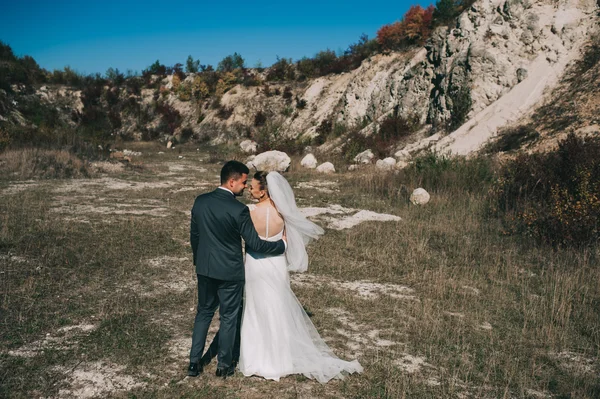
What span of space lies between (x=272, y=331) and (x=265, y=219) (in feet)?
4.06

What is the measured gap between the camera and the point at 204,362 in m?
5.00

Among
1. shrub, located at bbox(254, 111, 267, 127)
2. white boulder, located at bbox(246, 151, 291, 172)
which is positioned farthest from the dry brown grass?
shrub, located at bbox(254, 111, 267, 127)

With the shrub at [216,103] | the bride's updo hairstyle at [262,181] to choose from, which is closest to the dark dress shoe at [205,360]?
the bride's updo hairstyle at [262,181]

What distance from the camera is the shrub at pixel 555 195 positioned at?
9250 millimetres

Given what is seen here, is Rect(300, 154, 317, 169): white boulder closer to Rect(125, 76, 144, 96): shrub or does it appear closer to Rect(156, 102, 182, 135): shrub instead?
Rect(156, 102, 182, 135): shrub

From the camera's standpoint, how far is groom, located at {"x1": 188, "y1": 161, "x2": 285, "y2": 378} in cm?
438

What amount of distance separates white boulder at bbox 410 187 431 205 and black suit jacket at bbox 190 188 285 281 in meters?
10.3

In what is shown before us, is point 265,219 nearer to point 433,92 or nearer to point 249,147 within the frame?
point 433,92

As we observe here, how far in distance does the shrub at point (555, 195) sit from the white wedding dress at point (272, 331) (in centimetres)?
691

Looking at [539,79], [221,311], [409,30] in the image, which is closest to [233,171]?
[221,311]

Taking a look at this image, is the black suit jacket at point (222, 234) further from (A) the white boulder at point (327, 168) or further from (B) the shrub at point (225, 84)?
(B) the shrub at point (225, 84)

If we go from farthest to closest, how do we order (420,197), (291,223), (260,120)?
(260,120), (420,197), (291,223)

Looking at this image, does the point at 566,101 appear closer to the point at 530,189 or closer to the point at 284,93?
the point at 530,189

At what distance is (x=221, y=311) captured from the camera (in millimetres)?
4621
